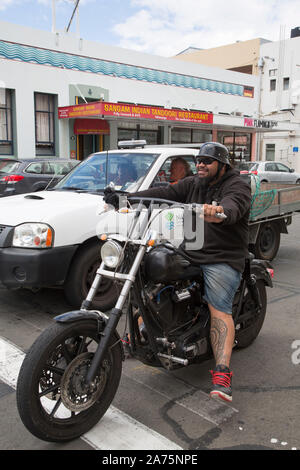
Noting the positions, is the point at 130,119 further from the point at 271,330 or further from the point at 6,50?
the point at 271,330

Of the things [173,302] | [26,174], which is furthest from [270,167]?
[173,302]

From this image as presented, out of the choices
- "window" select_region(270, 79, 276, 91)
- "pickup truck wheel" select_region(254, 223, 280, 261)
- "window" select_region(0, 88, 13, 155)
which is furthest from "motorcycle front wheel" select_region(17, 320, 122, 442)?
"window" select_region(270, 79, 276, 91)

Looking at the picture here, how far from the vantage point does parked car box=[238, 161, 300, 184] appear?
67.6 feet

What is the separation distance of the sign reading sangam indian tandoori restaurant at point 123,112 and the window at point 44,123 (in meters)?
0.57

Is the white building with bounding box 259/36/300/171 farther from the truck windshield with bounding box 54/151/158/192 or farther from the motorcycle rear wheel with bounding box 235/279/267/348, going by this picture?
the motorcycle rear wheel with bounding box 235/279/267/348

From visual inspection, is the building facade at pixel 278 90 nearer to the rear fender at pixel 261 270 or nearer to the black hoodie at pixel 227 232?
the rear fender at pixel 261 270

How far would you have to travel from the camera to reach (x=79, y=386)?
9.09 ft

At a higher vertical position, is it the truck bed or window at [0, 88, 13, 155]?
window at [0, 88, 13, 155]

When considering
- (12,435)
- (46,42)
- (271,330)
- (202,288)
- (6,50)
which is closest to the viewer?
(12,435)

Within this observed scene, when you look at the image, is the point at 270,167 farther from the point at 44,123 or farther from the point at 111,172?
the point at 111,172

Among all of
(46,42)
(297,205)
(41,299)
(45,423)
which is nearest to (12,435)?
(45,423)

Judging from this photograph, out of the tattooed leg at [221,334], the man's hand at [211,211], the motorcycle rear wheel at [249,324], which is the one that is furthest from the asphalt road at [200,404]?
the man's hand at [211,211]

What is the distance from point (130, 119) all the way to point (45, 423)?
18424 mm
